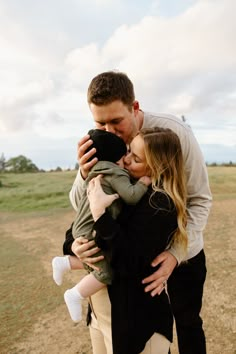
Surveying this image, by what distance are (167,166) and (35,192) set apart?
9786 mm

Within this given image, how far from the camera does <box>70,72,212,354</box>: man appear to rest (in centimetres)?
182

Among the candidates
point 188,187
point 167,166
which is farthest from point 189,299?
point 167,166

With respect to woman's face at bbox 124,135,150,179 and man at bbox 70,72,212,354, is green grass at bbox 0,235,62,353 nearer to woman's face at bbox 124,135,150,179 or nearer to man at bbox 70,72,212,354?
man at bbox 70,72,212,354

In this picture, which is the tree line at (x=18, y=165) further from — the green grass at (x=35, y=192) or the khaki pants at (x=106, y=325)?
the khaki pants at (x=106, y=325)

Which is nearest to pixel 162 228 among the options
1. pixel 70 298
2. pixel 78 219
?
pixel 78 219

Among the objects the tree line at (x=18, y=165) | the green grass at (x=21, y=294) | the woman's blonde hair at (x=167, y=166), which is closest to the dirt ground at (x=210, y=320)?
the green grass at (x=21, y=294)

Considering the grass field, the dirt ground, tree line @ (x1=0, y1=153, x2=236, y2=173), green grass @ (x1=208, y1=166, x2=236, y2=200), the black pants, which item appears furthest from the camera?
tree line @ (x1=0, y1=153, x2=236, y2=173)

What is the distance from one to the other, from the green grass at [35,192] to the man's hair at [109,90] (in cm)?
737

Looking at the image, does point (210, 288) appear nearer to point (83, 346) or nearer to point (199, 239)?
point (83, 346)

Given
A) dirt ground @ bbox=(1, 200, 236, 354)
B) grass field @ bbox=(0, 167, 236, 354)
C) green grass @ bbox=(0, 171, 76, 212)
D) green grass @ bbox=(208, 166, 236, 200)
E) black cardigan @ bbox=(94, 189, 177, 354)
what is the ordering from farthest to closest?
green grass @ bbox=(0, 171, 76, 212) → green grass @ bbox=(208, 166, 236, 200) → grass field @ bbox=(0, 167, 236, 354) → dirt ground @ bbox=(1, 200, 236, 354) → black cardigan @ bbox=(94, 189, 177, 354)

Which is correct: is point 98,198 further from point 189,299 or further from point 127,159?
point 189,299

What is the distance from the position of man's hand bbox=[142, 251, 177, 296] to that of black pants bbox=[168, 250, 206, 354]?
596mm

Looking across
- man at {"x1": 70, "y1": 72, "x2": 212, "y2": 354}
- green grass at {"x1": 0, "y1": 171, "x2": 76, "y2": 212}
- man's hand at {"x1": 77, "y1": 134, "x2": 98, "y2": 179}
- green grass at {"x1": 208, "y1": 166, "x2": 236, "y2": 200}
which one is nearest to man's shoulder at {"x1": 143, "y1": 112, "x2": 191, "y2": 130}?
man at {"x1": 70, "y1": 72, "x2": 212, "y2": 354}

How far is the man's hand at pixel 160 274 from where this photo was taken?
1671mm
